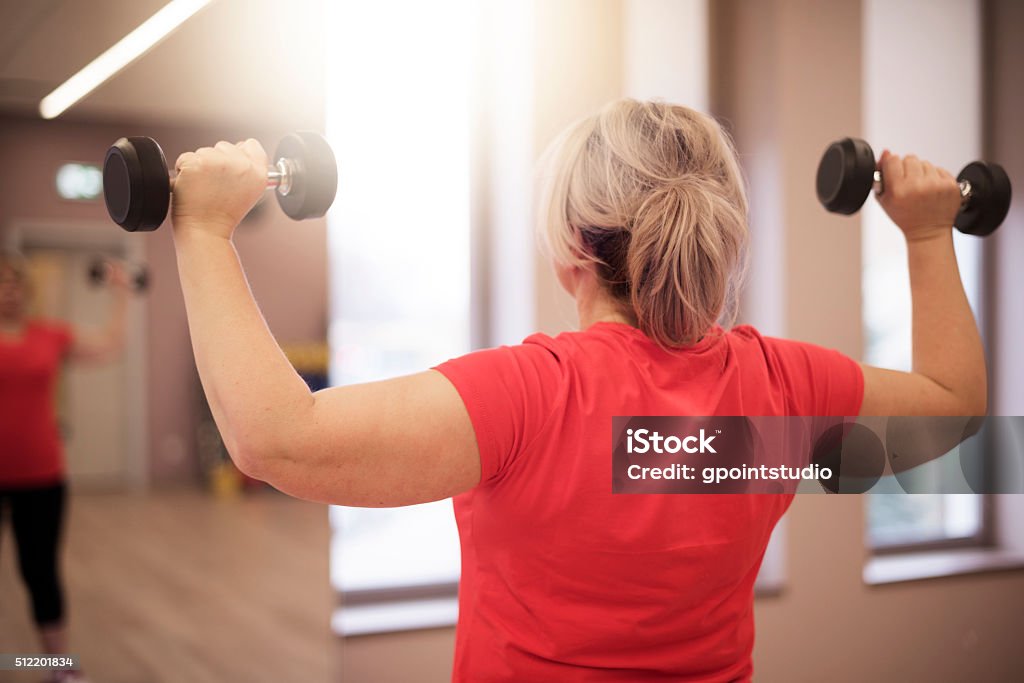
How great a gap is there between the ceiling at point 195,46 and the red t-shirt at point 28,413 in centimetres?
73

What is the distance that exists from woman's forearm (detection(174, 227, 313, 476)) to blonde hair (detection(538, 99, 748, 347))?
12.5 inches

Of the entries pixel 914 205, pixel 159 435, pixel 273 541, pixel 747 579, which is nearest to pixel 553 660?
pixel 747 579

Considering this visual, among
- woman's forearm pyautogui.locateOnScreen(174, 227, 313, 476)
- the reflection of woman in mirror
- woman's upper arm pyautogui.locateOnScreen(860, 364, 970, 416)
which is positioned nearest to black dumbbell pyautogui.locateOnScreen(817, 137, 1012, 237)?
woman's upper arm pyautogui.locateOnScreen(860, 364, 970, 416)

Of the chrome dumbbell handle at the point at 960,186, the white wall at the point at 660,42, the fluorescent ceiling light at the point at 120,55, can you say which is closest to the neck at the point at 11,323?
the fluorescent ceiling light at the point at 120,55

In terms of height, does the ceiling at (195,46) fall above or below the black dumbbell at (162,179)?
above

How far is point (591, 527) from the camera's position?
79 centimetres

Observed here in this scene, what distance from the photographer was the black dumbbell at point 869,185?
1046 mm

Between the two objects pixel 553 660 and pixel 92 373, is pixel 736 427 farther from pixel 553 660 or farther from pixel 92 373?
pixel 92 373

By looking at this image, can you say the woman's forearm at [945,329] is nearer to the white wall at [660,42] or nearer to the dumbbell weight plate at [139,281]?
the white wall at [660,42]

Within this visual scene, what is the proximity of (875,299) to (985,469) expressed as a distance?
46 cm

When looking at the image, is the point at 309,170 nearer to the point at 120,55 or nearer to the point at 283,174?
the point at 283,174

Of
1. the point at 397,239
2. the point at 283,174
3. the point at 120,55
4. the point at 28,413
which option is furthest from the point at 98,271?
the point at 283,174

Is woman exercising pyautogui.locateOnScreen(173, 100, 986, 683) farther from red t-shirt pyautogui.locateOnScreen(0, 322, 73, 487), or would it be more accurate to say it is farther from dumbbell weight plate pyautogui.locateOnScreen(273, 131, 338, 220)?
red t-shirt pyautogui.locateOnScreen(0, 322, 73, 487)

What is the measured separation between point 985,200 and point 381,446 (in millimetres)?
898
